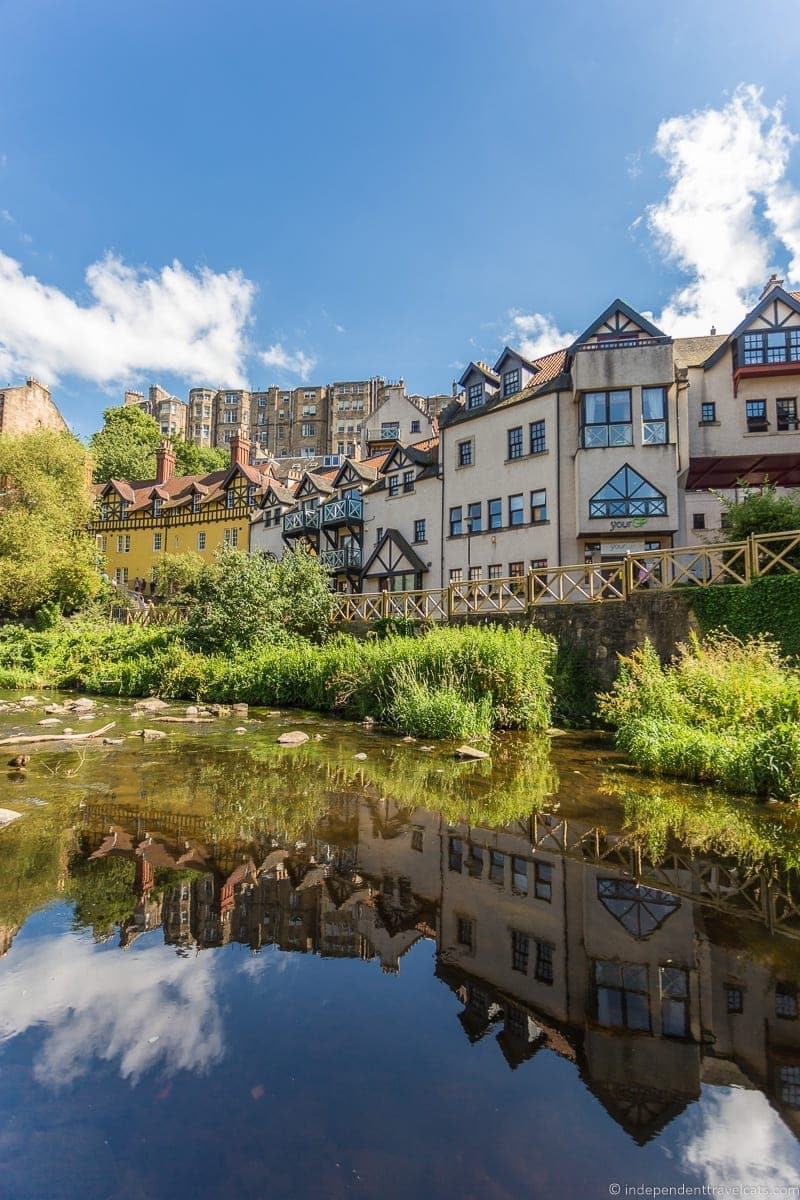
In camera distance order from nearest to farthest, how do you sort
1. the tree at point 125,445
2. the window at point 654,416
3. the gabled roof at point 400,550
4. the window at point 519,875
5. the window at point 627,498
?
the window at point 519,875 → the window at point 627,498 → the window at point 654,416 → the gabled roof at point 400,550 → the tree at point 125,445

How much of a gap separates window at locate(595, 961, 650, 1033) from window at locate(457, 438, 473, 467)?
28.4 m

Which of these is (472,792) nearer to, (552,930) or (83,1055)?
(552,930)

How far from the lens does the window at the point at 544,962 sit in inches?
174

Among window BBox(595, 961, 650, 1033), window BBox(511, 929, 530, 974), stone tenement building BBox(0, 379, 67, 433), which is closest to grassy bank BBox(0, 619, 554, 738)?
window BBox(511, 929, 530, 974)

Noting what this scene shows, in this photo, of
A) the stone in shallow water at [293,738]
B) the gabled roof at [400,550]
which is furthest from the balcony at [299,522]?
the stone in shallow water at [293,738]

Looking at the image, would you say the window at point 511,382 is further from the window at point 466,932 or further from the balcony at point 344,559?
the window at point 466,932

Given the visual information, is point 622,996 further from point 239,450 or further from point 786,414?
point 239,450

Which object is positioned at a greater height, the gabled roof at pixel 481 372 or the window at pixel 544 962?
the gabled roof at pixel 481 372

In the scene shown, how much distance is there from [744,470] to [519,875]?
27774 mm

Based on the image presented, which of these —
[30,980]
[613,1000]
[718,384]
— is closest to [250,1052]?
[30,980]

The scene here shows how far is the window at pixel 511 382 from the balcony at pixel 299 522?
47.1ft

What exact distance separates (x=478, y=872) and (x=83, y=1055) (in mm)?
3909

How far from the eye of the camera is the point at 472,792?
9.62m

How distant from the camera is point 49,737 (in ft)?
45.6
